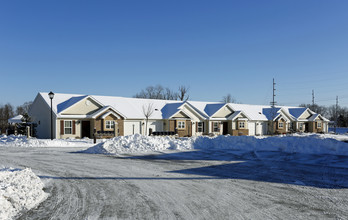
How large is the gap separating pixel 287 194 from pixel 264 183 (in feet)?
4.46

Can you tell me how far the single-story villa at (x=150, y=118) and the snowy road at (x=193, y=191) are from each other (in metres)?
15.8

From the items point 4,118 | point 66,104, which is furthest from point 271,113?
point 4,118

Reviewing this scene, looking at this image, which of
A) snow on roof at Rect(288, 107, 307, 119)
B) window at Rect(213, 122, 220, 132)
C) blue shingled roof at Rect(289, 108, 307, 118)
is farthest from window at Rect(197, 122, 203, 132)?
blue shingled roof at Rect(289, 108, 307, 118)

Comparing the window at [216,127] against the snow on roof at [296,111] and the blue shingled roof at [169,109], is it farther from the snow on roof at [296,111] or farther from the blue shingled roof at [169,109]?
the snow on roof at [296,111]

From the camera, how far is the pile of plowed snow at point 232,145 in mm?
16250

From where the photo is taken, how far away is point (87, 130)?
109 ft

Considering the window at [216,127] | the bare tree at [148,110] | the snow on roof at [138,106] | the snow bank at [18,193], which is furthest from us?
the window at [216,127]

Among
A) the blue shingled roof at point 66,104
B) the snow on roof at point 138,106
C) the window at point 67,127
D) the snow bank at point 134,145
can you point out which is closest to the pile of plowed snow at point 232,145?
the snow bank at point 134,145

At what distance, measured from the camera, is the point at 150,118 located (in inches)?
1479

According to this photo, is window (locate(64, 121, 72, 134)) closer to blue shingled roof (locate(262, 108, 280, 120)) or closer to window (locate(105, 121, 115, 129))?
window (locate(105, 121, 115, 129))

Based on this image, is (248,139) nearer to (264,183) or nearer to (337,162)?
(337,162)

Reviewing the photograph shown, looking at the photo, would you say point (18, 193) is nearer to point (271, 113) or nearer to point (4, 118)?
point (271, 113)

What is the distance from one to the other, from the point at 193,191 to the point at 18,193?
452cm

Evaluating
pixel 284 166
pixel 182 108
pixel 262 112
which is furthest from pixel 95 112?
pixel 262 112
